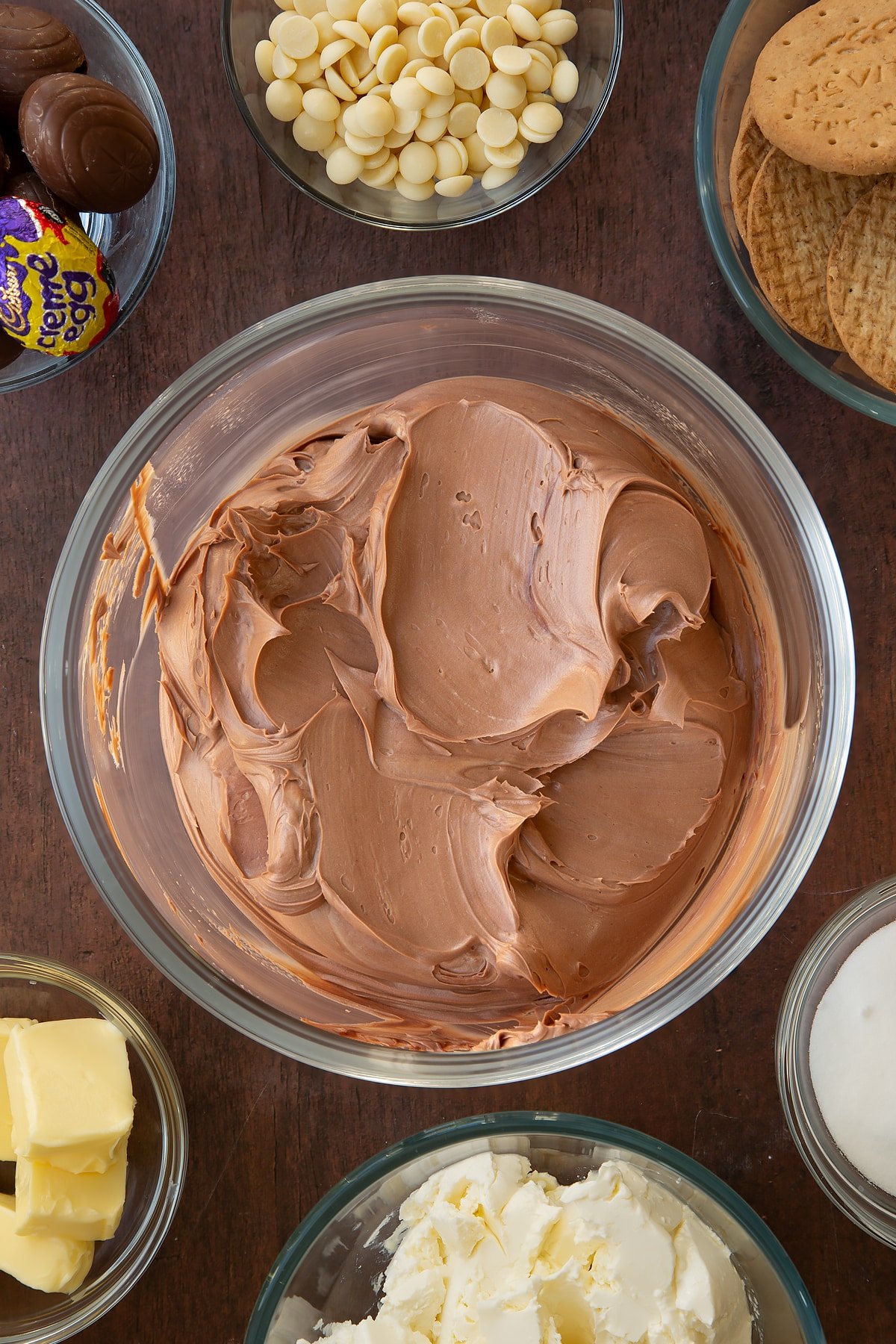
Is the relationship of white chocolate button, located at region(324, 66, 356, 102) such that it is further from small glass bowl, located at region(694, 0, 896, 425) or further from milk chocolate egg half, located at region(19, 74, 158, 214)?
small glass bowl, located at region(694, 0, 896, 425)

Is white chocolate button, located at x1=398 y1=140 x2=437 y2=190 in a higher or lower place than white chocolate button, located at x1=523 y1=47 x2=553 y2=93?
lower

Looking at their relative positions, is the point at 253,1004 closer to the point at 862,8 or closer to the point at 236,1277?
the point at 236,1277

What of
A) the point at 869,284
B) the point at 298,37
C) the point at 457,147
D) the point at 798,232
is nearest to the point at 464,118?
the point at 457,147

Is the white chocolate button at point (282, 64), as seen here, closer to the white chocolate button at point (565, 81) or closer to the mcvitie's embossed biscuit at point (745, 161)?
the white chocolate button at point (565, 81)

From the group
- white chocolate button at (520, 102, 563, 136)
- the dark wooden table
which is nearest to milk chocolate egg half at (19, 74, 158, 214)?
the dark wooden table

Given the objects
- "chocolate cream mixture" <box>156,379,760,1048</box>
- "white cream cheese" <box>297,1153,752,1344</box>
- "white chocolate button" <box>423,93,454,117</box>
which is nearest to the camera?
"chocolate cream mixture" <box>156,379,760,1048</box>

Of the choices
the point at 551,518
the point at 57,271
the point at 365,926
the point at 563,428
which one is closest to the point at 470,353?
the point at 563,428
